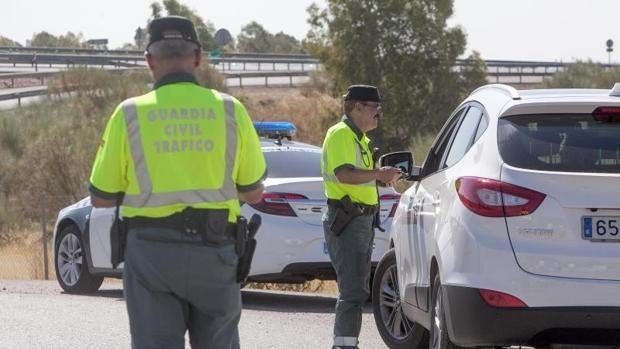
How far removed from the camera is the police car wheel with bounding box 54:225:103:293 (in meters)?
14.4

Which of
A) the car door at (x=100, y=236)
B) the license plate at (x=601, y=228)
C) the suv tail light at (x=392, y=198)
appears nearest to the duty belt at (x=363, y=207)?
the license plate at (x=601, y=228)

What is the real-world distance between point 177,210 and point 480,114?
2.88 metres

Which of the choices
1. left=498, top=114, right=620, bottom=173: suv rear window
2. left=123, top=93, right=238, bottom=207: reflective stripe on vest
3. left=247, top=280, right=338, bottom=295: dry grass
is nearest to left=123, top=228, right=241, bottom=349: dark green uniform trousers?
left=123, top=93, right=238, bottom=207: reflective stripe on vest

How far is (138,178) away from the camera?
19.0 feet

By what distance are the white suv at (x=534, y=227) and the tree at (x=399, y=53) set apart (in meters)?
37.5

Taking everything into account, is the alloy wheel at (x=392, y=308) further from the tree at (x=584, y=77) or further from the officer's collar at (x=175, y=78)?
the tree at (x=584, y=77)

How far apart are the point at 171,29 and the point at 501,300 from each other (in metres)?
2.38

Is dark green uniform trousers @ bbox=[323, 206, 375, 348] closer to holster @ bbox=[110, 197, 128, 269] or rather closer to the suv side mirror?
the suv side mirror

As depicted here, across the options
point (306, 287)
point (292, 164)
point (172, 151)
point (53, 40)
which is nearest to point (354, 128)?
point (172, 151)

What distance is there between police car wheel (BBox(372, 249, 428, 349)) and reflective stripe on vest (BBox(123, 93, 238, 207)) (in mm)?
3923

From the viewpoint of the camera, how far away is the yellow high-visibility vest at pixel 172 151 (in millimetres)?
5766

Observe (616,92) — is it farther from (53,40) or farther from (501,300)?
(53,40)

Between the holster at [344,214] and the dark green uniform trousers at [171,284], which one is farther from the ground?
the dark green uniform trousers at [171,284]

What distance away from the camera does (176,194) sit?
575cm
